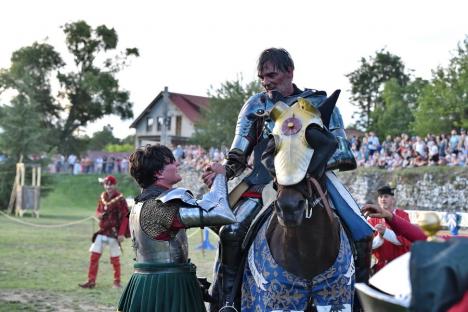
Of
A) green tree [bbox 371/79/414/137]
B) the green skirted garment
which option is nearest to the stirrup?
the green skirted garment

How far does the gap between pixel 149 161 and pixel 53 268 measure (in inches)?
393

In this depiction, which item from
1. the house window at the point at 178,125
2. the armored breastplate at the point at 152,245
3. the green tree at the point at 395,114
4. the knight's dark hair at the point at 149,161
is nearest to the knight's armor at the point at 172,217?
the armored breastplate at the point at 152,245

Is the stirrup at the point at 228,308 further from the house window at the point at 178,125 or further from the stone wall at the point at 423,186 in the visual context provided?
the house window at the point at 178,125

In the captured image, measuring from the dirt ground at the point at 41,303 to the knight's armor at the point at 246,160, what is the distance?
5.02 metres

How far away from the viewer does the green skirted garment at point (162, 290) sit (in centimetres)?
479

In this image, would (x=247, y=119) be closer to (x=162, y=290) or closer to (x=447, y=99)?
(x=162, y=290)

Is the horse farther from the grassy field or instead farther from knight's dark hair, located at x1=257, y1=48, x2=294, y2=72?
the grassy field

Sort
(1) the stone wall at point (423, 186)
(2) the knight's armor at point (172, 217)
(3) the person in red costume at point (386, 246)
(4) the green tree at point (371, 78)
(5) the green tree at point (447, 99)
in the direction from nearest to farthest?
(2) the knight's armor at point (172, 217), (3) the person in red costume at point (386, 246), (1) the stone wall at point (423, 186), (5) the green tree at point (447, 99), (4) the green tree at point (371, 78)

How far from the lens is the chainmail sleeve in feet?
15.4

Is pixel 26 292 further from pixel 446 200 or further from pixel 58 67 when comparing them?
pixel 58 67

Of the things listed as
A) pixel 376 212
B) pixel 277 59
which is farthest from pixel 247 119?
pixel 376 212

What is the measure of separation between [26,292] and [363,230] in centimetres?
779

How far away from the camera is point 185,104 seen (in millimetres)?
76375

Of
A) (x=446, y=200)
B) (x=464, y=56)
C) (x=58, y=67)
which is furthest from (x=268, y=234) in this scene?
(x=58, y=67)
